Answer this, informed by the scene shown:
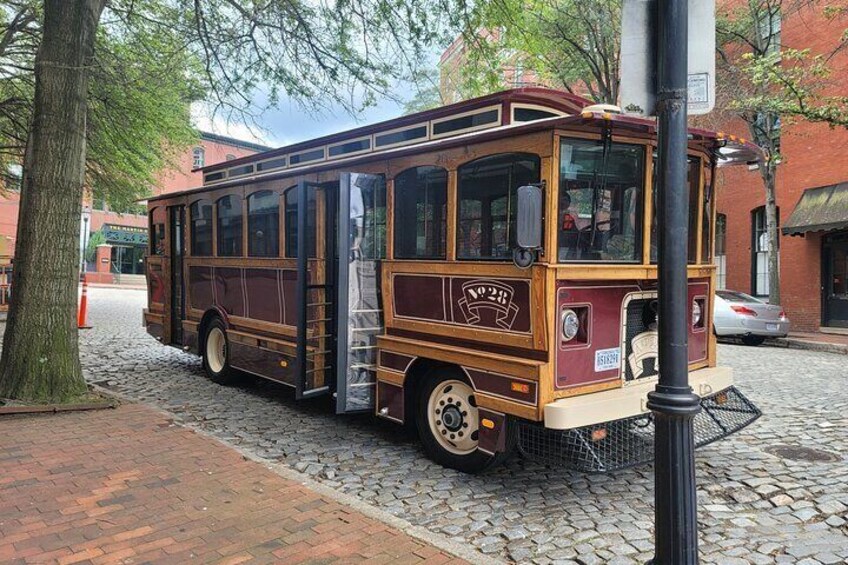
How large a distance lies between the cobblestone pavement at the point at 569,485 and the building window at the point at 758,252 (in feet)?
38.8

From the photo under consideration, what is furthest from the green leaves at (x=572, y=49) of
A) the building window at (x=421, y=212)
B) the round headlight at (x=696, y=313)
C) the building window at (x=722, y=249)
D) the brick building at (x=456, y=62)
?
the building window at (x=722, y=249)

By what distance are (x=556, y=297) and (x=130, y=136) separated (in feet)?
43.1

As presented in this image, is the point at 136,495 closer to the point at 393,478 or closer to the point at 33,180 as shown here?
the point at 393,478

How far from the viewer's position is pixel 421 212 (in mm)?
5578

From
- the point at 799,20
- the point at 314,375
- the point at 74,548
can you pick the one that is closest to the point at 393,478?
the point at 314,375

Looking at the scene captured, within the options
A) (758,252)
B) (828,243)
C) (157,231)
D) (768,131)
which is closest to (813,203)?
(828,243)

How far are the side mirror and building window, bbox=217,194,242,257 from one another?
4962 millimetres

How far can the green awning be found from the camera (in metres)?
15.6

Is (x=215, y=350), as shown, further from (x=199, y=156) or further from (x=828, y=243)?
(x=199, y=156)

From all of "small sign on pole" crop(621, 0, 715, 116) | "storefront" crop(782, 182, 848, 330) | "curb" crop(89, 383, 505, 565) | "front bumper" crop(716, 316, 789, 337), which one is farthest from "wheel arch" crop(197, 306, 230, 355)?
"storefront" crop(782, 182, 848, 330)

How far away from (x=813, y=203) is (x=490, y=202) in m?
15.7

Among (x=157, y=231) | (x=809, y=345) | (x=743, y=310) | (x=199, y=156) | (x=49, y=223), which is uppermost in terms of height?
(x=199, y=156)

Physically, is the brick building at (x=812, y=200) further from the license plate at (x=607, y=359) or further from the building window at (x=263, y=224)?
the license plate at (x=607, y=359)

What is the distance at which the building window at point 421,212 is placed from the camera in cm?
537
